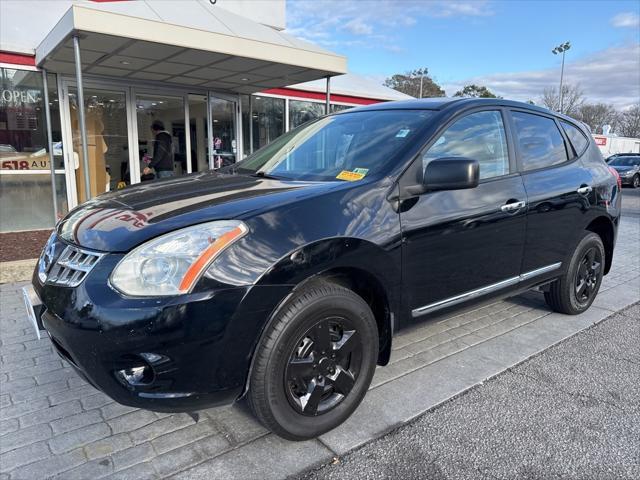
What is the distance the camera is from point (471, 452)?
2350 millimetres

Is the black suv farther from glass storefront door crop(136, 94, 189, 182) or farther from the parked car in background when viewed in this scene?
the parked car in background

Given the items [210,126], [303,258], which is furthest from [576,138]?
[210,126]

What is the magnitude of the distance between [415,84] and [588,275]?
5394 centimetres

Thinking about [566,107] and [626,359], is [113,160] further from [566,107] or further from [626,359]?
[566,107]

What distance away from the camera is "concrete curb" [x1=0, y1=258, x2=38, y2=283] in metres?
5.23

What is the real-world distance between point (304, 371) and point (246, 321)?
1.53 feet

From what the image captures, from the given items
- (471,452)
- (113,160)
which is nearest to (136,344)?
(471,452)

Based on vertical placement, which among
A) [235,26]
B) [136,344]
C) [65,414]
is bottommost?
[65,414]

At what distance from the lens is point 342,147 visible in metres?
3.10

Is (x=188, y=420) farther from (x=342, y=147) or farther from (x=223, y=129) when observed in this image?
(x=223, y=129)

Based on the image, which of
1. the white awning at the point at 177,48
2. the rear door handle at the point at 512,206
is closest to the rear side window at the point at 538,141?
the rear door handle at the point at 512,206

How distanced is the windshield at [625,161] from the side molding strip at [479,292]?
76.9 feet

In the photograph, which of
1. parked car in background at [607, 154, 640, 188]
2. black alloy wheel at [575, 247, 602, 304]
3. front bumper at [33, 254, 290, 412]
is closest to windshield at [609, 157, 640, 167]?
parked car in background at [607, 154, 640, 188]

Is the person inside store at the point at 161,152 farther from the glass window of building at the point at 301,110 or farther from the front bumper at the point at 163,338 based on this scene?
the front bumper at the point at 163,338
